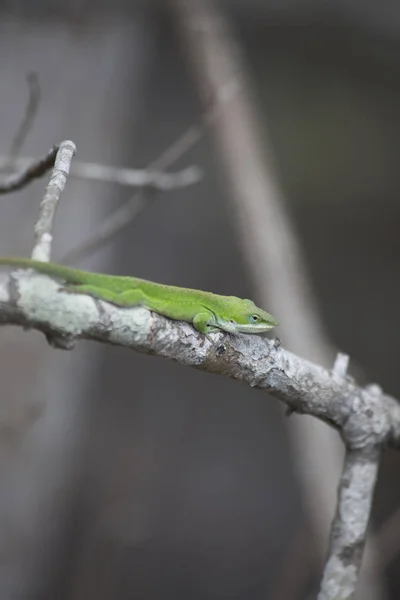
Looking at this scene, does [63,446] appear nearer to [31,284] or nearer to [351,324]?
[351,324]

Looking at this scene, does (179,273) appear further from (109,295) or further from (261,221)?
(109,295)

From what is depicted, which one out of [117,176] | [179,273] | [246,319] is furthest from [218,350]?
[179,273]

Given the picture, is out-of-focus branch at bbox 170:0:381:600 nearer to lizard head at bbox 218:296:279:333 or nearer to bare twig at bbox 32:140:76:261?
lizard head at bbox 218:296:279:333

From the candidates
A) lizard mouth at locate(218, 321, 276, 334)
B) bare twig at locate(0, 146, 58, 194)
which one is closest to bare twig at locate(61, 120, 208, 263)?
bare twig at locate(0, 146, 58, 194)

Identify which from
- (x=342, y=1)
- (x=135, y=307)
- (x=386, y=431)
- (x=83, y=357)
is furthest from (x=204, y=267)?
(x=135, y=307)

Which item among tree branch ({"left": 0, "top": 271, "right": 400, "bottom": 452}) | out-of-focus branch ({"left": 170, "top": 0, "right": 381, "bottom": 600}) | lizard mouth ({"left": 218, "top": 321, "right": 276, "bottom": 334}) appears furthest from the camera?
out-of-focus branch ({"left": 170, "top": 0, "right": 381, "bottom": 600})

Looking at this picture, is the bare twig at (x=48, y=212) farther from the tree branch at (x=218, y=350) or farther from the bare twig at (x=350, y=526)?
the bare twig at (x=350, y=526)
